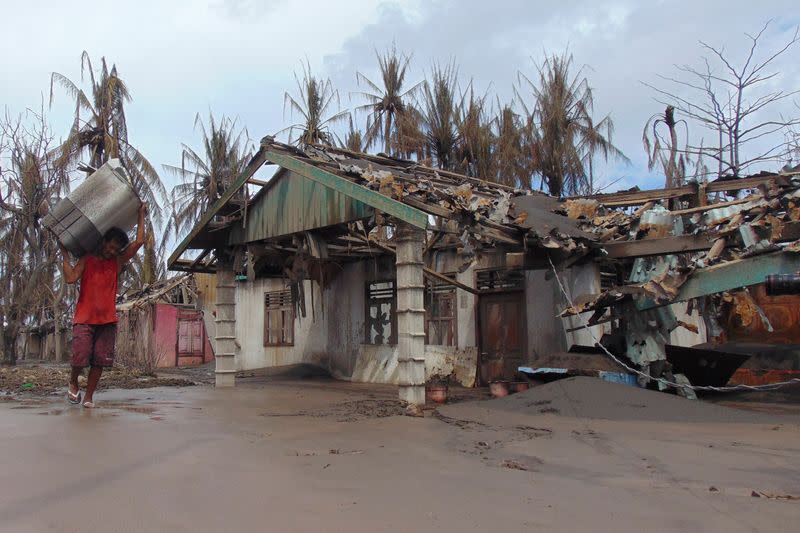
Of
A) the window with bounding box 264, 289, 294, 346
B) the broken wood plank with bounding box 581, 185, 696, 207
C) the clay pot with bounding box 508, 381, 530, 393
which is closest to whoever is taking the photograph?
the clay pot with bounding box 508, 381, 530, 393

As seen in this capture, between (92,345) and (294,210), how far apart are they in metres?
4.37

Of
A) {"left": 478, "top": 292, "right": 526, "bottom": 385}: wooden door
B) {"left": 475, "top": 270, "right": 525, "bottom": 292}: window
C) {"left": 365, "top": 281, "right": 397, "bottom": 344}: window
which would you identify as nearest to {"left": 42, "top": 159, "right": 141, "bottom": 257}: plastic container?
{"left": 475, "top": 270, "right": 525, "bottom": 292}: window

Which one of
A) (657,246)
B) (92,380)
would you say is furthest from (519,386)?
(92,380)

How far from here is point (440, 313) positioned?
13.1m

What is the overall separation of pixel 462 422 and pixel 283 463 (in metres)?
2.86

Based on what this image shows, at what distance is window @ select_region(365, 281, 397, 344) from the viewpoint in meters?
13.9

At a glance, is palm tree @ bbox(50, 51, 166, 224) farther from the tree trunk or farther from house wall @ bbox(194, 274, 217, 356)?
the tree trunk

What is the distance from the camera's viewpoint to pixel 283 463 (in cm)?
451

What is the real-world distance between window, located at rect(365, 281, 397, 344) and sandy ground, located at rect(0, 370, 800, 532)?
6.17 meters

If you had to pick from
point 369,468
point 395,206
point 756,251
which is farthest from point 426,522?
point 756,251

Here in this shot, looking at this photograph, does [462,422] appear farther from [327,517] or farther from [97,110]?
[97,110]

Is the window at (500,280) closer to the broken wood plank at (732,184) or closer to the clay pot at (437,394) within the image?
the clay pot at (437,394)

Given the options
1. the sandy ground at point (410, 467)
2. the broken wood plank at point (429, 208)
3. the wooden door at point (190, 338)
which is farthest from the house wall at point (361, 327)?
the wooden door at point (190, 338)

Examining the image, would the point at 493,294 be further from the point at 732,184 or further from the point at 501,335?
the point at 732,184
